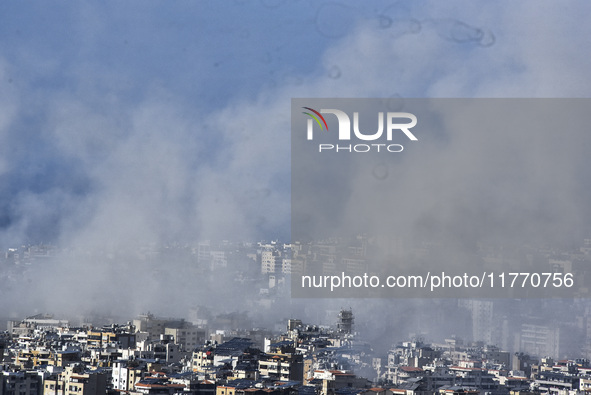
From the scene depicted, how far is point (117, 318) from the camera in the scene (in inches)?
457

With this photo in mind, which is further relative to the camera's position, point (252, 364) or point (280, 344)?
point (280, 344)

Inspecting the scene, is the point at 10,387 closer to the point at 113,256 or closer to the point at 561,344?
the point at 113,256

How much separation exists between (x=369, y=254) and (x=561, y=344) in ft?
7.75

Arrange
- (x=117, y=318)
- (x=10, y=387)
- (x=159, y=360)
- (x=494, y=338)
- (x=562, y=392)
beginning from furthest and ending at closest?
(x=117, y=318) < (x=494, y=338) < (x=159, y=360) < (x=562, y=392) < (x=10, y=387)

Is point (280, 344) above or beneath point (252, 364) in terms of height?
above

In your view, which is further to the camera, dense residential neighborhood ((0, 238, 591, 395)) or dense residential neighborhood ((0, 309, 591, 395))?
dense residential neighborhood ((0, 238, 591, 395))

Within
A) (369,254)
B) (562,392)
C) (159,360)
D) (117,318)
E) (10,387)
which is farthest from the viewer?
(117,318)

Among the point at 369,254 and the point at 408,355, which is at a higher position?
the point at 369,254

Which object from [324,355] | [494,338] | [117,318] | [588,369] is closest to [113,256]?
[117,318]

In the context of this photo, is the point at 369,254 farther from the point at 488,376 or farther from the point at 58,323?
the point at 58,323

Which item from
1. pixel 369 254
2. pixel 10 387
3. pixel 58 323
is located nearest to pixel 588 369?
pixel 369 254

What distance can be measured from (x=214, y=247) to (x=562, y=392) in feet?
16.0

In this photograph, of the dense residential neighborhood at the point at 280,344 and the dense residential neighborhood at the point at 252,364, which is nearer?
the dense residential neighborhood at the point at 252,364

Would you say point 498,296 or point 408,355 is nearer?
point 408,355
